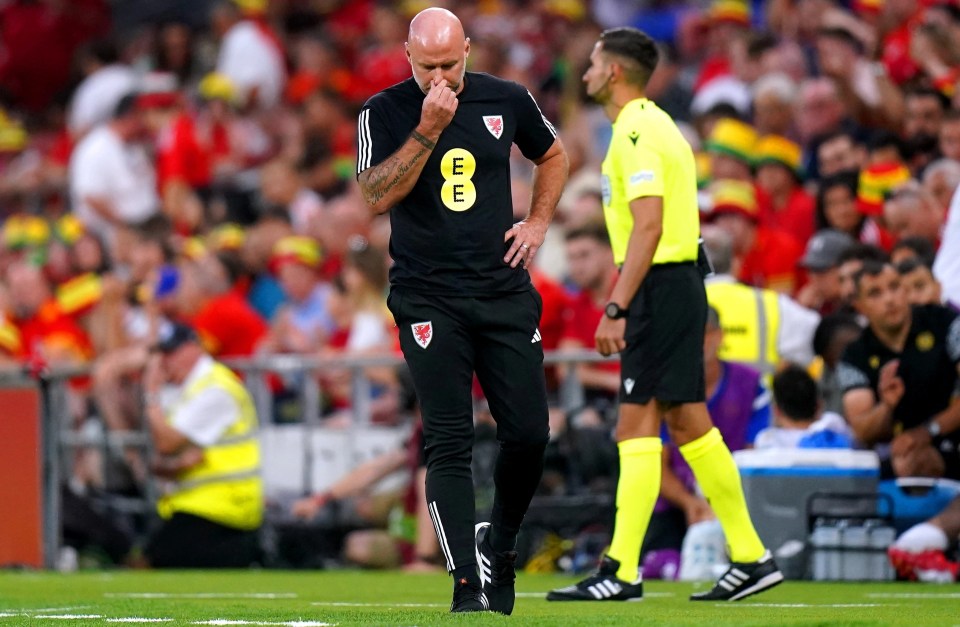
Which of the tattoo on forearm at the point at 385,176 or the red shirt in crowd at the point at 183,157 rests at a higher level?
the red shirt in crowd at the point at 183,157

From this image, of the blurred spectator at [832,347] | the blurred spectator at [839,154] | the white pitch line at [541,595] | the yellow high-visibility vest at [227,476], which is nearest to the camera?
the white pitch line at [541,595]

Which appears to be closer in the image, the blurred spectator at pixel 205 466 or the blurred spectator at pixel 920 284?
the blurred spectator at pixel 920 284

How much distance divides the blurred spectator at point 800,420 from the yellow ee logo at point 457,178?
3995 mm

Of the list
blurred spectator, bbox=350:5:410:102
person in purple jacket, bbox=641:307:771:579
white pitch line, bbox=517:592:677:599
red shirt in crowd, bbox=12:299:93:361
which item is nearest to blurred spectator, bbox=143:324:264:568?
red shirt in crowd, bbox=12:299:93:361

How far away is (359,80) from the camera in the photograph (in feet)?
59.5

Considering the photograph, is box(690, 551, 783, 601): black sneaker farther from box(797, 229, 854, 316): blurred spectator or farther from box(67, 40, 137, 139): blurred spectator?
box(67, 40, 137, 139): blurred spectator

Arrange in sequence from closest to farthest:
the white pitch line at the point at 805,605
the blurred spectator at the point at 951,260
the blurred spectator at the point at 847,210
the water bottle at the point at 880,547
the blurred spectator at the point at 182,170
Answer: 1. the white pitch line at the point at 805,605
2. the water bottle at the point at 880,547
3. the blurred spectator at the point at 951,260
4. the blurred spectator at the point at 847,210
5. the blurred spectator at the point at 182,170

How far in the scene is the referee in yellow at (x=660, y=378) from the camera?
26.0 ft

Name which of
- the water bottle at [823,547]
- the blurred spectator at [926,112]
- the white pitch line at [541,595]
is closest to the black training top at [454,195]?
the white pitch line at [541,595]

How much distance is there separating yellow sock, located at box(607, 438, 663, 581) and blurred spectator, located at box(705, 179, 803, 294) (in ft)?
14.4

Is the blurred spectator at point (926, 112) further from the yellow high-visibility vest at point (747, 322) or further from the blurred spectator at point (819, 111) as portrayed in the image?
the yellow high-visibility vest at point (747, 322)

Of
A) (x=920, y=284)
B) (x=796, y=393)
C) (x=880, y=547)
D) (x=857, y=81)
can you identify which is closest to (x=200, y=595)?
(x=796, y=393)

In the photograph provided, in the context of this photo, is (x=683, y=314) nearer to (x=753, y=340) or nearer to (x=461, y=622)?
(x=461, y=622)

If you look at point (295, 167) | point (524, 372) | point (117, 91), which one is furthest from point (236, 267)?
point (524, 372)
